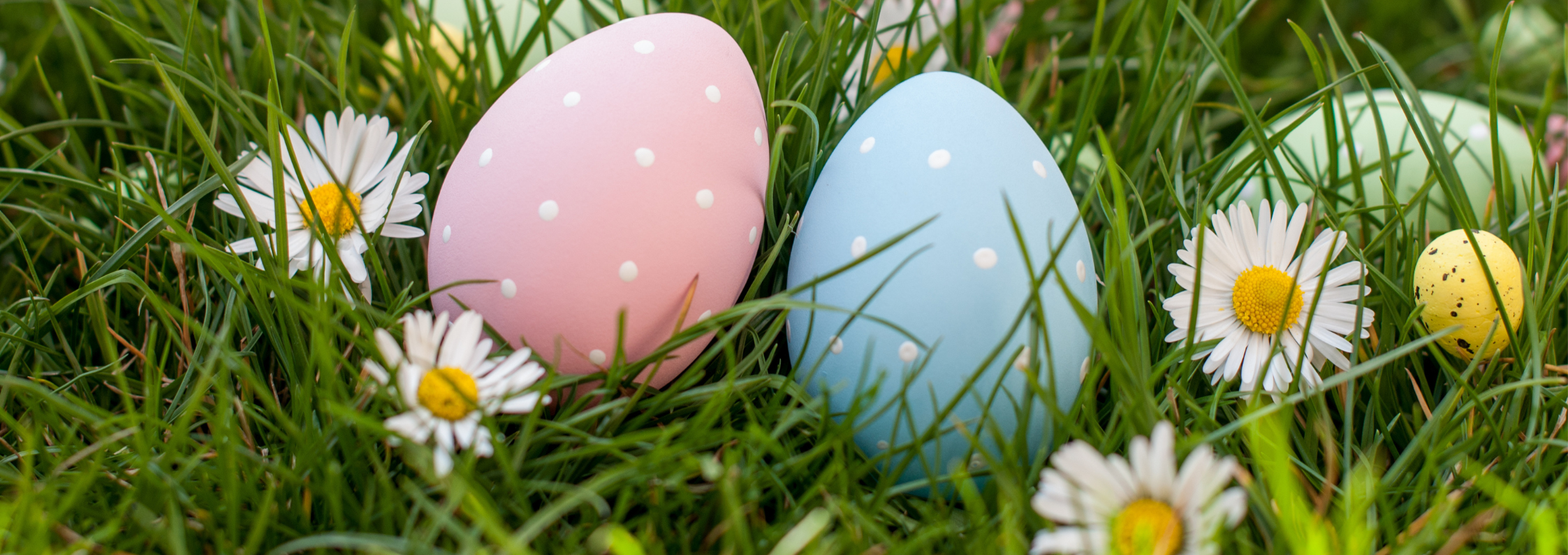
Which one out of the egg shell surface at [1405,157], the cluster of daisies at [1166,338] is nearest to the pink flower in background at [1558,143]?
the egg shell surface at [1405,157]

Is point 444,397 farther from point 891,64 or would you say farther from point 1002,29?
point 1002,29

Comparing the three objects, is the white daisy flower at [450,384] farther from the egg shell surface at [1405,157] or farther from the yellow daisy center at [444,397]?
the egg shell surface at [1405,157]

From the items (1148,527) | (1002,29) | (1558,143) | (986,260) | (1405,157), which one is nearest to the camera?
(1148,527)

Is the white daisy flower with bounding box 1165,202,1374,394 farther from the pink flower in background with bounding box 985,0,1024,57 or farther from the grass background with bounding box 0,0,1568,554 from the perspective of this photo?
the pink flower in background with bounding box 985,0,1024,57

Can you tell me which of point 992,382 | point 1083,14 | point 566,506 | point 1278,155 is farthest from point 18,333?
point 1083,14

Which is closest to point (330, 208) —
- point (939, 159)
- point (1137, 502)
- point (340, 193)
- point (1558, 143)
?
point (340, 193)

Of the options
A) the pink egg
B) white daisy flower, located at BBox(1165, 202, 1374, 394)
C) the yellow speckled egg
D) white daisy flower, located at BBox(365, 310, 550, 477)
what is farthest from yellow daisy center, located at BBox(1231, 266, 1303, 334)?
white daisy flower, located at BBox(365, 310, 550, 477)
